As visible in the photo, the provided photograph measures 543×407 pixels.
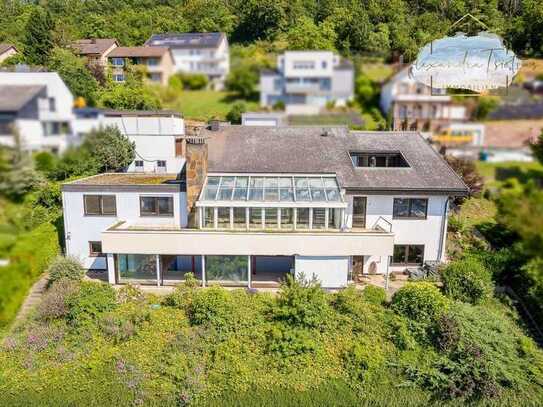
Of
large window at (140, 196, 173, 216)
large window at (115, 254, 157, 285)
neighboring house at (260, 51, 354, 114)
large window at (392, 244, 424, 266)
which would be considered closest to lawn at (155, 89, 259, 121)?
neighboring house at (260, 51, 354, 114)

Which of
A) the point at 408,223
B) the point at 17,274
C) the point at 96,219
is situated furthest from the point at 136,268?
the point at 17,274

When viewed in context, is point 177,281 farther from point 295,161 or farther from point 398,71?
point 398,71

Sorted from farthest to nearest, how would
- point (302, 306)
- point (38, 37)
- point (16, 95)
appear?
point (302, 306) < point (38, 37) < point (16, 95)

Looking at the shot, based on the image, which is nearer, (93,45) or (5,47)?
(5,47)

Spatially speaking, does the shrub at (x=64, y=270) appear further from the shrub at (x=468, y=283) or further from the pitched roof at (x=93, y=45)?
the shrub at (x=468, y=283)

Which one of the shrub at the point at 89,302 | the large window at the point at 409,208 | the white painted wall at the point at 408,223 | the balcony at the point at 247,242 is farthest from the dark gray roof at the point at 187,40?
the large window at the point at 409,208

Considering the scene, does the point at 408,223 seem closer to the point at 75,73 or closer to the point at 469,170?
the point at 469,170

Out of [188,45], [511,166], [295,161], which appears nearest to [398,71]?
[511,166]
